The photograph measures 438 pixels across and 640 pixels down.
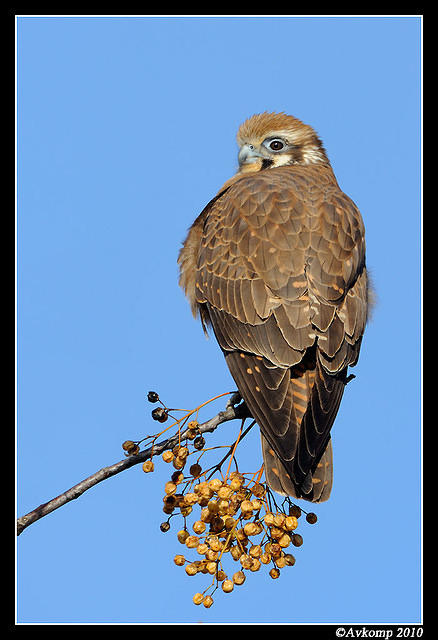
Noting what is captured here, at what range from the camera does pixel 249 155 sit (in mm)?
5098

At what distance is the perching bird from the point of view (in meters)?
3.43

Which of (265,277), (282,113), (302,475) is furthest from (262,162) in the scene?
(302,475)

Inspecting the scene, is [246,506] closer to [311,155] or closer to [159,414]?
[159,414]

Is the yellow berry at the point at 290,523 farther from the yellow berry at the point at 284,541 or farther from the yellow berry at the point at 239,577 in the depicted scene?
the yellow berry at the point at 239,577

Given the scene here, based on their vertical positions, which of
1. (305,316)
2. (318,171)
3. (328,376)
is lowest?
(328,376)

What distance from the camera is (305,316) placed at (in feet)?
11.8

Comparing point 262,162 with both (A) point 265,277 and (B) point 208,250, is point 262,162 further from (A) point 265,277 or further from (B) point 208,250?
(A) point 265,277

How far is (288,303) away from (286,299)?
27 millimetres

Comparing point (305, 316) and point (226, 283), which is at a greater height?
point (226, 283)

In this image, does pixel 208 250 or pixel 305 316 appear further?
pixel 208 250

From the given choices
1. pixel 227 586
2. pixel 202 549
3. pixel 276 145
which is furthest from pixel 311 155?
pixel 227 586

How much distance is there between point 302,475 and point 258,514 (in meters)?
0.41

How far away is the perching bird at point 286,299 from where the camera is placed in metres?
3.43

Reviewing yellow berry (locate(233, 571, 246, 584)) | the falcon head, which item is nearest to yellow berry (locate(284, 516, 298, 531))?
yellow berry (locate(233, 571, 246, 584))
